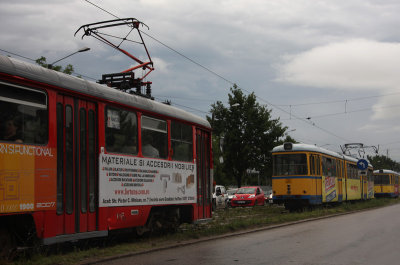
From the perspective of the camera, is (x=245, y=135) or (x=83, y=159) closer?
(x=83, y=159)

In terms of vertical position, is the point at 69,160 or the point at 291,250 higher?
the point at 69,160

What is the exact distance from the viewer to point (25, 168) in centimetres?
834

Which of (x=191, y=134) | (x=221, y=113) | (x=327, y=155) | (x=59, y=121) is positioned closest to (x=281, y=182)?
(x=327, y=155)

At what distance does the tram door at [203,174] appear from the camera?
48.5 ft

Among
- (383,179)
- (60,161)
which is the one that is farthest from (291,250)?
(383,179)

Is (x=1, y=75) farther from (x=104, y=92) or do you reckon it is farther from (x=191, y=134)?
(x=191, y=134)

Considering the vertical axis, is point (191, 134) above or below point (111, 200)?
above

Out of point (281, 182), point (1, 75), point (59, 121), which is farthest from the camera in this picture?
point (281, 182)

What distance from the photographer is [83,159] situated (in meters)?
9.87

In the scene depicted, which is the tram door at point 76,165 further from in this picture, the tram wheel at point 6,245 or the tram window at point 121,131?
the tram wheel at point 6,245

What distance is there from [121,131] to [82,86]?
146cm

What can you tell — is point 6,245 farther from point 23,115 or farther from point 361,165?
point 361,165

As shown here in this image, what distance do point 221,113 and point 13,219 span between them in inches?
1626

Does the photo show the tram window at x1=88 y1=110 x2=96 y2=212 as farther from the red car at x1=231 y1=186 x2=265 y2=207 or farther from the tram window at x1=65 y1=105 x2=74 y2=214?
the red car at x1=231 y1=186 x2=265 y2=207
